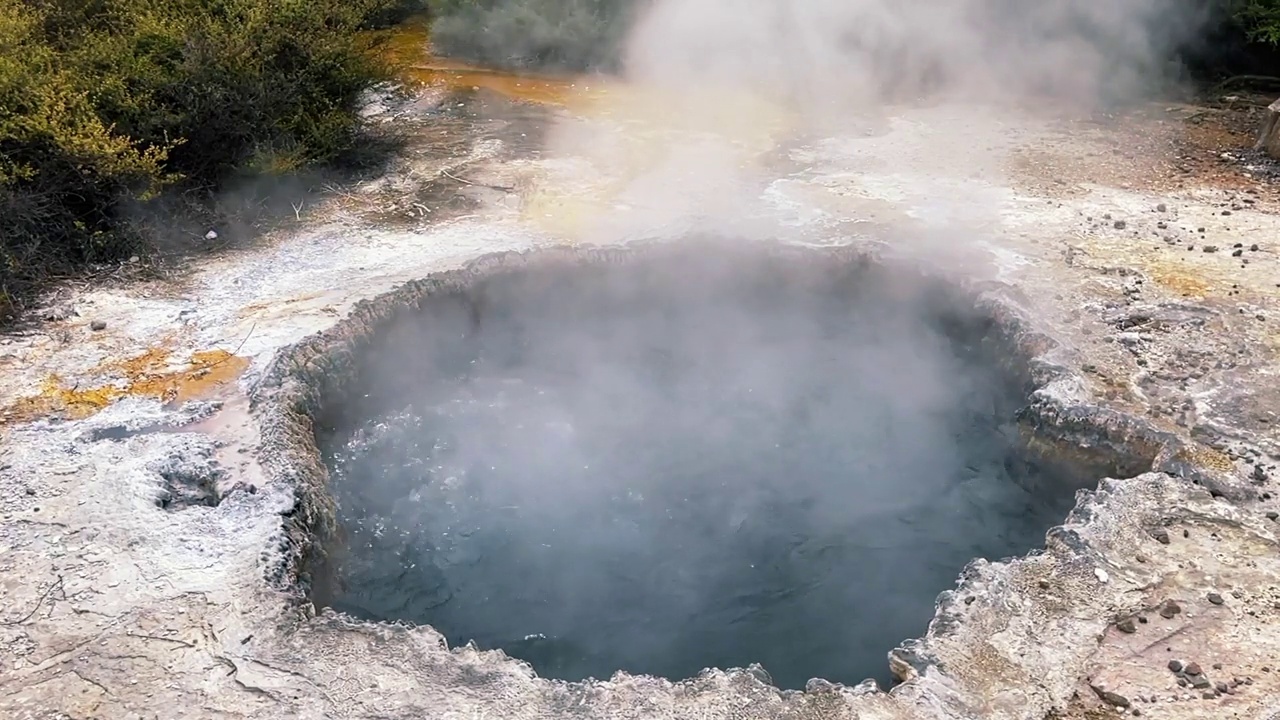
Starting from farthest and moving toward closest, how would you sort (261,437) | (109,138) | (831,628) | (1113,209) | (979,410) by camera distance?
1. (1113,209)
2. (109,138)
3. (979,410)
4. (261,437)
5. (831,628)

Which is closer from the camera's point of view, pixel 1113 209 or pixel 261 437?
pixel 261 437

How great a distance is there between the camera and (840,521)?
5406 mm

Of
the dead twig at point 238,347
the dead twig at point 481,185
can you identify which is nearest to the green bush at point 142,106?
the dead twig at point 481,185

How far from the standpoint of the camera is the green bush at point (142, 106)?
671cm

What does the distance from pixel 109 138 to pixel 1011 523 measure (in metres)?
6.56

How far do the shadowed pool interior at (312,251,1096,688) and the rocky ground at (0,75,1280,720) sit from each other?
46cm

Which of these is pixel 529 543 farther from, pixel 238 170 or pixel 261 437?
pixel 238 170

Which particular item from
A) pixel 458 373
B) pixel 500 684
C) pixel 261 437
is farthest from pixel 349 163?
pixel 500 684

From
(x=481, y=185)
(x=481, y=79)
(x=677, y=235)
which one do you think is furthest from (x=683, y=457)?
(x=481, y=79)

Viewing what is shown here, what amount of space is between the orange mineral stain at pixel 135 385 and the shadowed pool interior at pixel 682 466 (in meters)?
0.69

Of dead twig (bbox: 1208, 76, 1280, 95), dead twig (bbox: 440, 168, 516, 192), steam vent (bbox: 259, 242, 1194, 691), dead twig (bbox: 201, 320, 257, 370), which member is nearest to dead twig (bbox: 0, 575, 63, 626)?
steam vent (bbox: 259, 242, 1194, 691)

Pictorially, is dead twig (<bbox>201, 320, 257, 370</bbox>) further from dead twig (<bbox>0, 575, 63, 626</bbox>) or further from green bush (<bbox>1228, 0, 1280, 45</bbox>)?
green bush (<bbox>1228, 0, 1280, 45</bbox>)

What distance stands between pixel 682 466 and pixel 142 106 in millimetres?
5115

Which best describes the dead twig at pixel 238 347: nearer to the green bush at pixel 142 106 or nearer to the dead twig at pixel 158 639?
the green bush at pixel 142 106
